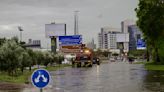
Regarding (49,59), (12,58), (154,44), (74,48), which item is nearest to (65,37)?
(74,48)

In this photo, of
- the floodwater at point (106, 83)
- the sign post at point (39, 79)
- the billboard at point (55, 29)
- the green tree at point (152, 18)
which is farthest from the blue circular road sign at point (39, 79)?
the billboard at point (55, 29)

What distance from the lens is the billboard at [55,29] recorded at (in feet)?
405

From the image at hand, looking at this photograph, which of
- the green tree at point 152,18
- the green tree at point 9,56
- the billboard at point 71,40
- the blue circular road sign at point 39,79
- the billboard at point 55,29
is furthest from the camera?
the billboard at point 55,29

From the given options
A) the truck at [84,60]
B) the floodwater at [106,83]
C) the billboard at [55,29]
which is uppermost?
the billboard at [55,29]

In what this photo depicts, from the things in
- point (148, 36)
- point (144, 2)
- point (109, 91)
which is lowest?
point (109, 91)

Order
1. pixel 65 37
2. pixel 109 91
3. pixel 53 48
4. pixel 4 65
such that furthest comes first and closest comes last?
pixel 53 48
pixel 65 37
pixel 4 65
pixel 109 91

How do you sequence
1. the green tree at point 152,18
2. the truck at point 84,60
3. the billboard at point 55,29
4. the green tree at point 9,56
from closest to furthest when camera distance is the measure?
the green tree at point 9,56 → the green tree at point 152,18 → the truck at point 84,60 → the billboard at point 55,29

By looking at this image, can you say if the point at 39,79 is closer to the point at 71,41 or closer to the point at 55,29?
the point at 71,41

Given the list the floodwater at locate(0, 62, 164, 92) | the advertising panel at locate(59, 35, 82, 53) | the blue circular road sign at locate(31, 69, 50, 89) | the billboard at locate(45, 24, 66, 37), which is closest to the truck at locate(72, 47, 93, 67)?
the advertising panel at locate(59, 35, 82, 53)

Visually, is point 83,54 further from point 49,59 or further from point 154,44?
point 154,44

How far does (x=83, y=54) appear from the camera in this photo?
8381cm

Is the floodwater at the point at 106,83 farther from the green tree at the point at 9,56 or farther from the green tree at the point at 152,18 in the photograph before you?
the green tree at the point at 152,18

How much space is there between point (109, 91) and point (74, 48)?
9425cm

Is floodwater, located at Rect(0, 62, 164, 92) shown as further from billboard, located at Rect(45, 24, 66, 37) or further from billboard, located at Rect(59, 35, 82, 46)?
billboard, located at Rect(45, 24, 66, 37)
